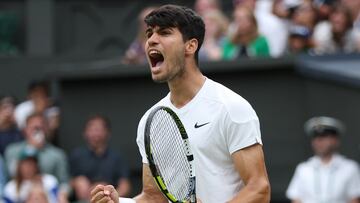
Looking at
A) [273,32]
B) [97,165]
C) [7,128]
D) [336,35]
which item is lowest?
[97,165]

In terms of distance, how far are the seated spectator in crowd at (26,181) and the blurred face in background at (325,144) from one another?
2540mm

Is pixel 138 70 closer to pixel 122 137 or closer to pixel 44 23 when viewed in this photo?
pixel 122 137

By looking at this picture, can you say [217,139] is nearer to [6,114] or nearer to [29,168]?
[29,168]

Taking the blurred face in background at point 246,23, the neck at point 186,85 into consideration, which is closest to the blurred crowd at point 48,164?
the blurred face in background at point 246,23

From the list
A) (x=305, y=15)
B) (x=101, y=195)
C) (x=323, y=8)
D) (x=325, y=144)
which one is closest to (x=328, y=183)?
(x=325, y=144)

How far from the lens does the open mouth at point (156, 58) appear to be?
19.1 feet

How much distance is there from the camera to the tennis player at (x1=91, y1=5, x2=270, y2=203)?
18.7ft

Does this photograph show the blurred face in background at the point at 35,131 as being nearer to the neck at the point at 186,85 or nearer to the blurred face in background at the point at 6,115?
the blurred face in background at the point at 6,115

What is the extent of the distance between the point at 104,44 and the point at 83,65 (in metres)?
1.24

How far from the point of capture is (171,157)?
5824 mm

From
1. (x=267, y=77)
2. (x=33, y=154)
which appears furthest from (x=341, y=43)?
(x=33, y=154)

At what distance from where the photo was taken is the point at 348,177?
1073 cm

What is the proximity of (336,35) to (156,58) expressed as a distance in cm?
654

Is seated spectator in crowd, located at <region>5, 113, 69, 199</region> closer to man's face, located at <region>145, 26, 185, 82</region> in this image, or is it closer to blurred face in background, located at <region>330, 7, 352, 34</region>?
blurred face in background, located at <region>330, 7, 352, 34</region>
